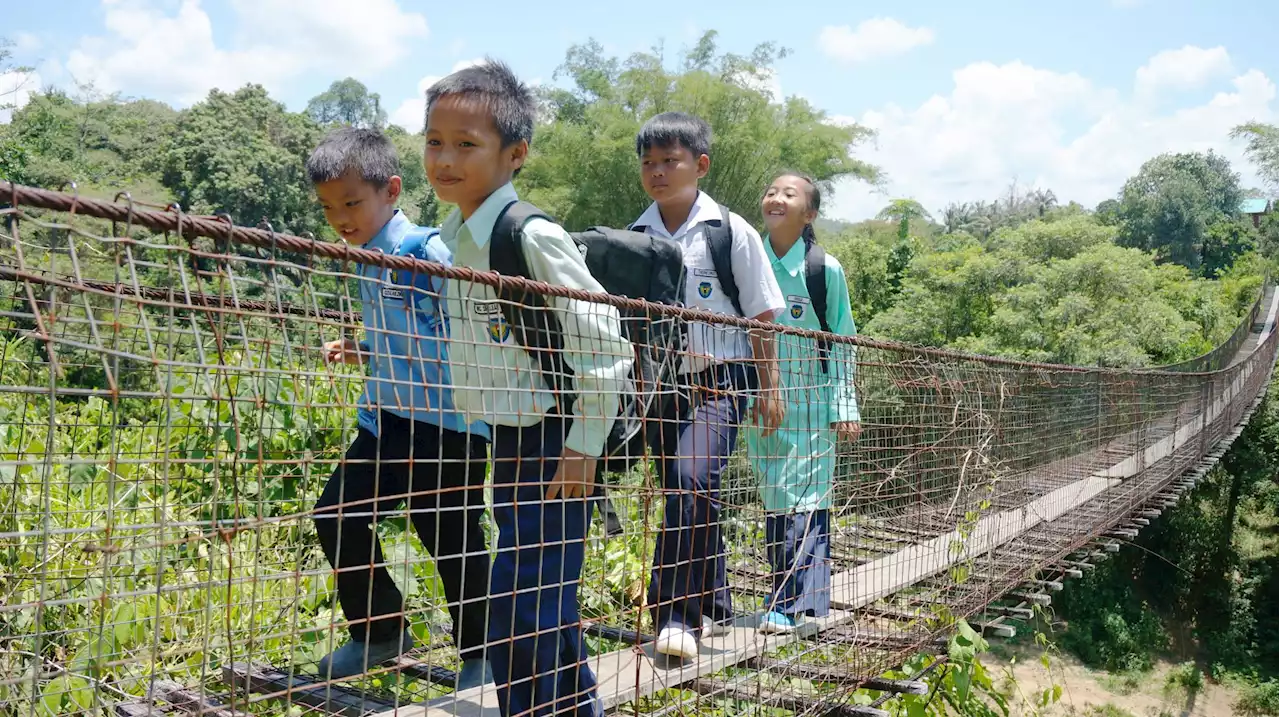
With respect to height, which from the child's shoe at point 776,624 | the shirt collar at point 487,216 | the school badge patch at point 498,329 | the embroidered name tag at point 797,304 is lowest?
the child's shoe at point 776,624

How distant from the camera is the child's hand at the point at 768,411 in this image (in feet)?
6.32

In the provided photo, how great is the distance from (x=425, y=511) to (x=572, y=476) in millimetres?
337

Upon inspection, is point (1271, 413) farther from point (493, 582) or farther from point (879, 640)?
point (493, 582)

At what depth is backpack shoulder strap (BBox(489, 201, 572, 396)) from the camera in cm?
141

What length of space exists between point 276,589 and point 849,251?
14.5m

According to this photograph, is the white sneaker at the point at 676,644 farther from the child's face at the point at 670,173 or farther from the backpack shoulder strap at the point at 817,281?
the backpack shoulder strap at the point at 817,281

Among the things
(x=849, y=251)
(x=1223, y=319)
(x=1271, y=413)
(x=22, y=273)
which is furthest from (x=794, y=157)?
(x=22, y=273)

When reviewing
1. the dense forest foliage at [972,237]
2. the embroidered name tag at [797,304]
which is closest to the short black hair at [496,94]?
the embroidered name tag at [797,304]

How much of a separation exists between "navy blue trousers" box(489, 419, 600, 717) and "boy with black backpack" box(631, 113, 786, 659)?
11.9 inches

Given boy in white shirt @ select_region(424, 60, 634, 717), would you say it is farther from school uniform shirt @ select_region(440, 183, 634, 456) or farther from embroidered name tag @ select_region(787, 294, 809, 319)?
embroidered name tag @ select_region(787, 294, 809, 319)

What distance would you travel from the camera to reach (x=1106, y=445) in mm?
4641

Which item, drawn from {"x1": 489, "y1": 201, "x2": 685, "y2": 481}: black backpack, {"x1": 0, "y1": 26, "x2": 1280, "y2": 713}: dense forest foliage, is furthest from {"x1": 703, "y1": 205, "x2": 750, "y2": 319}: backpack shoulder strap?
{"x1": 0, "y1": 26, "x2": 1280, "y2": 713}: dense forest foliage

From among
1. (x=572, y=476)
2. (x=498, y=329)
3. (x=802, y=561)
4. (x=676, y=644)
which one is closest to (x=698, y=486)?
(x=676, y=644)

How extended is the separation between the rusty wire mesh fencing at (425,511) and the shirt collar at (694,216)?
1.06 ft
